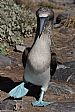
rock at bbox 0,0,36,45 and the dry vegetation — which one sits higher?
rock at bbox 0,0,36,45

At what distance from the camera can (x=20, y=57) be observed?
1002cm

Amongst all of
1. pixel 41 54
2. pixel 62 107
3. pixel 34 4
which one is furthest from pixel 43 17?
pixel 34 4

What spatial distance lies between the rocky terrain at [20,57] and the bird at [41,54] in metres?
0.37

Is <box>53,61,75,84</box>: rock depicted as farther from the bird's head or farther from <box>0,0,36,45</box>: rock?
<box>0,0,36,45</box>: rock

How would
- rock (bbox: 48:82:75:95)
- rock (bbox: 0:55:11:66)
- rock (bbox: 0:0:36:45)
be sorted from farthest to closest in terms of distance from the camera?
rock (bbox: 0:0:36:45)
rock (bbox: 0:55:11:66)
rock (bbox: 48:82:75:95)

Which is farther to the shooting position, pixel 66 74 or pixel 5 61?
pixel 5 61

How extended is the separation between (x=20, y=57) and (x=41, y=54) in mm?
3443

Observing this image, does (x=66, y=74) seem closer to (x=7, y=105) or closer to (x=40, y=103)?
(x=40, y=103)

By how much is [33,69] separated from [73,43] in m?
4.88

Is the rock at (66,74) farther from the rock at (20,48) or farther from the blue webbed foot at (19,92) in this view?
the rock at (20,48)

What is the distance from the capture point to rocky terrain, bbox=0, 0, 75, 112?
6771mm

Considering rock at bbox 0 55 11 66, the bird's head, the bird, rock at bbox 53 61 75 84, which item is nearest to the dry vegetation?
rock at bbox 0 55 11 66

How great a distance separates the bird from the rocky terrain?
37 centimetres

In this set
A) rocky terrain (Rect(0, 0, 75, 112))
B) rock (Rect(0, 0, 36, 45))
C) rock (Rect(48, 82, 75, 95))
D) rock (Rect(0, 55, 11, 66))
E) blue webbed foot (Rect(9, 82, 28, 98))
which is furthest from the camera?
rock (Rect(0, 0, 36, 45))
